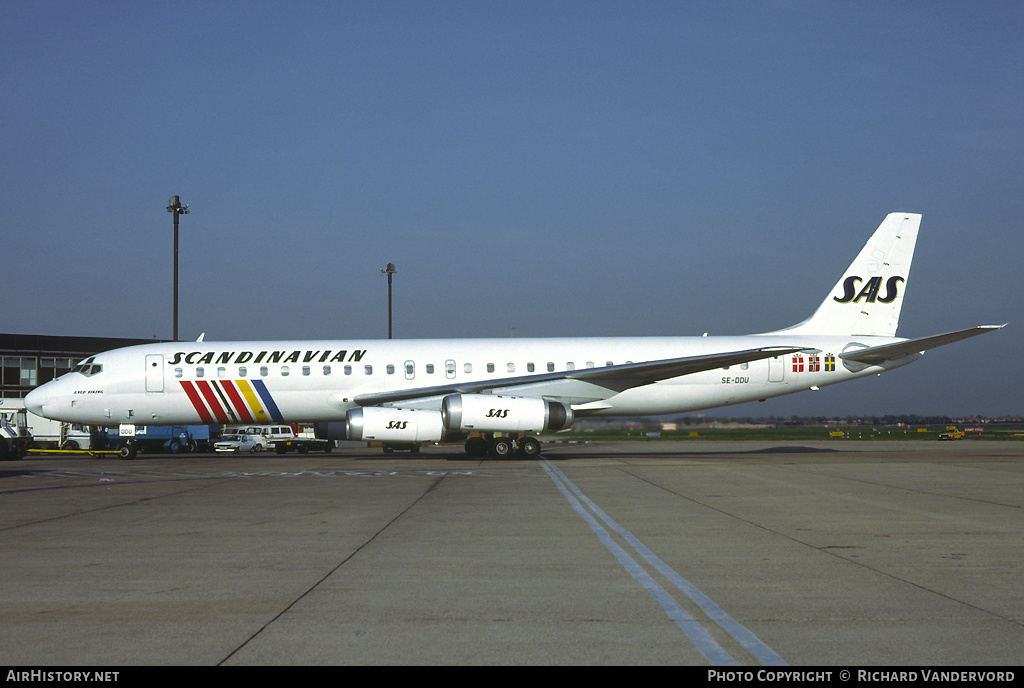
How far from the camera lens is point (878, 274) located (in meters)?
31.8

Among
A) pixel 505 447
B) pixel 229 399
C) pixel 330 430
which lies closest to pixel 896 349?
pixel 505 447

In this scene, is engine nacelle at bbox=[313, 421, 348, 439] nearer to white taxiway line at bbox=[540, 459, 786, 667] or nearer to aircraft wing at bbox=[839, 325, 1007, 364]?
aircraft wing at bbox=[839, 325, 1007, 364]

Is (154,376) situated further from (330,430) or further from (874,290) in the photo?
(874,290)

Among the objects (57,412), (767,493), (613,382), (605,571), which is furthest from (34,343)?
(605,571)

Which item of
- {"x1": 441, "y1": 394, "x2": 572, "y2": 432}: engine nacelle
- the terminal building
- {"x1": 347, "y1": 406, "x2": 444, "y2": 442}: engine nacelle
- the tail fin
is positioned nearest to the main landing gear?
{"x1": 441, "y1": 394, "x2": 572, "y2": 432}: engine nacelle

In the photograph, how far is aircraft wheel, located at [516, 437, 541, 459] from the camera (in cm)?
2830

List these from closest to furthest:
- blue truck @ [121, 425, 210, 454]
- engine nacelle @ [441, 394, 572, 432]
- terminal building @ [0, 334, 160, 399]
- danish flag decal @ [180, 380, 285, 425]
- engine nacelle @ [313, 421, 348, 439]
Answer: engine nacelle @ [441, 394, 572, 432] → danish flag decal @ [180, 380, 285, 425] → engine nacelle @ [313, 421, 348, 439] → blue truck @ [121, 425, 210, 454] → terminal building @ [0, 334, 160, 399]

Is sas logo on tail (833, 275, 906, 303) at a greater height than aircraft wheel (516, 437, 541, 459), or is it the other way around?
sas logo on tail (833, 275, 906, 303)

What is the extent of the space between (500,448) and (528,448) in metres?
0.93

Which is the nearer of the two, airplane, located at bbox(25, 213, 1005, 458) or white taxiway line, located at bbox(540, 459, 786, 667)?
white taxiway line, located at bbox(540, 459, 786, 667)

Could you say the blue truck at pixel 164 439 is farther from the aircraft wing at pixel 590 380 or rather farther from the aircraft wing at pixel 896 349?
the aircraft wing at pixel 896 349

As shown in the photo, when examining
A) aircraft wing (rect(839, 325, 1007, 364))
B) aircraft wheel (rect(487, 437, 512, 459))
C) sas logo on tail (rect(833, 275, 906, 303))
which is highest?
sas logo on tail (rect(833, 275, 906, 303))

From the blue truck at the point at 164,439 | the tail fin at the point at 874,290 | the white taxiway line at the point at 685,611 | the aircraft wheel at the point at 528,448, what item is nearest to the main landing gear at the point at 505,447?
the aircraft wheel at the point at 528,448

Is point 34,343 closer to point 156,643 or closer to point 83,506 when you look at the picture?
point 83,506
